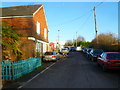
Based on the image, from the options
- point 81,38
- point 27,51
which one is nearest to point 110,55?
point 27,51

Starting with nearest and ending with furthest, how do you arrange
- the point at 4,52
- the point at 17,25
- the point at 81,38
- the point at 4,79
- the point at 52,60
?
1. the point at 4,79
2. the point at 4,52
3. the point at 52,60
4. the point at 17,25
5. the point at 81,38

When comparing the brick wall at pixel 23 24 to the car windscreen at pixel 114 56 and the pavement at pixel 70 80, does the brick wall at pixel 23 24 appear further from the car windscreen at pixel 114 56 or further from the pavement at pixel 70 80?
the car windscreen at pixel 114 56

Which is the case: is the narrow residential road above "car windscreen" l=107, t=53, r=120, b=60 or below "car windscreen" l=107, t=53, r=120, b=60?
below

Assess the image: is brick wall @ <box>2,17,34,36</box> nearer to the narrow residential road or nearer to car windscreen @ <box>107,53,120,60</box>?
the narrow residential road

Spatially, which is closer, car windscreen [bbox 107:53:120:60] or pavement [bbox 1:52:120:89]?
pavement [bbox 1:52:120:89]

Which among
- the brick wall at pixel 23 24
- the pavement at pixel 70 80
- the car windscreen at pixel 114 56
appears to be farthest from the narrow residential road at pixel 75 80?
Result: the brick wall at pixel 23 24

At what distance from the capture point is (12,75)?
8.70m

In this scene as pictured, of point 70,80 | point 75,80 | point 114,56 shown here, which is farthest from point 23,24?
point 75,80

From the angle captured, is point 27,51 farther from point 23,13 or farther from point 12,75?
point 12,75

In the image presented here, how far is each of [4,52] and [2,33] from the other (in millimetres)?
2853

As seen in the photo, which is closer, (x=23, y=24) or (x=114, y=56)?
(x=114, y=56)

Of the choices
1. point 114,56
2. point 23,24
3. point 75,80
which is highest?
point 23,24

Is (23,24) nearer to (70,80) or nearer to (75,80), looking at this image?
(70,80)

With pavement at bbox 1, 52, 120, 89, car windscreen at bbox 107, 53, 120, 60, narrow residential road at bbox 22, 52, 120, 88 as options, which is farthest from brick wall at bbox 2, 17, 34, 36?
car windscreen at bbox 107, 53, 120, 60
